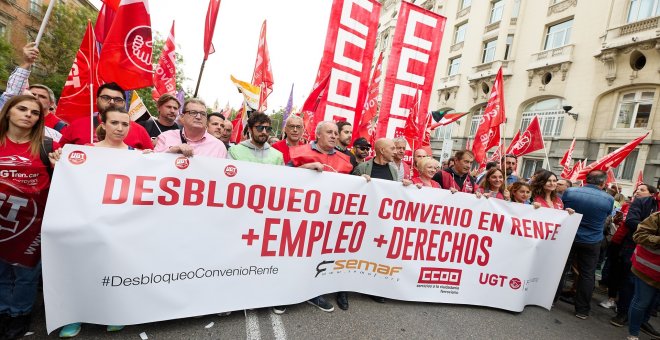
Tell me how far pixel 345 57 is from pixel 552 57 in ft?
60.9

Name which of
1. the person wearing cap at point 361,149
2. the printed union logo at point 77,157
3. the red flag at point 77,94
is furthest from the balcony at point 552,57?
the printed union logo at point 77,157

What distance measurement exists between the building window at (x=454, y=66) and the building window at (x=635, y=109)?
11.9 metres

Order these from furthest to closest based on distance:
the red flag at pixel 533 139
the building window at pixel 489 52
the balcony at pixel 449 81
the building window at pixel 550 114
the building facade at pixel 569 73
→ the balcony at pixel 449 81 < the building window at pixel 489 52 < the building window at pixel 550 114 < the building facade at pixel 569 73 < the red flag at pixel 533 139

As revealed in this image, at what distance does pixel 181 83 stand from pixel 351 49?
31749mm

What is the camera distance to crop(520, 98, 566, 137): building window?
18078 millimetres

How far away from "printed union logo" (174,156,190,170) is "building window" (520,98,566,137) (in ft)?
66.6

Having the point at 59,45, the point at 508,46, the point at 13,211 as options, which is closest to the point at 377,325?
the point at 13,211

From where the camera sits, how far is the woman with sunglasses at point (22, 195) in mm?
2098

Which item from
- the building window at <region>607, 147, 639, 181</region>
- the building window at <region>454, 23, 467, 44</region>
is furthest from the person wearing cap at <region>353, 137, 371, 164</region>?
the building window at <region>454, 23, 467, 44</region>

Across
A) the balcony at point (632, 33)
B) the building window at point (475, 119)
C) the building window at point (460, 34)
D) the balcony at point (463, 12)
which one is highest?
the balcony at point (463, 12)

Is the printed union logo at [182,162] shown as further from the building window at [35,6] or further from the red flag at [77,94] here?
the building window at [35,6]

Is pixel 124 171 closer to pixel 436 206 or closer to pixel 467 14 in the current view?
pixel 436 206

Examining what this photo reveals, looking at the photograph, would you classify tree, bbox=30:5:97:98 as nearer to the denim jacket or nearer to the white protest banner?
the white protest banner

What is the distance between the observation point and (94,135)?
317 centimetres
